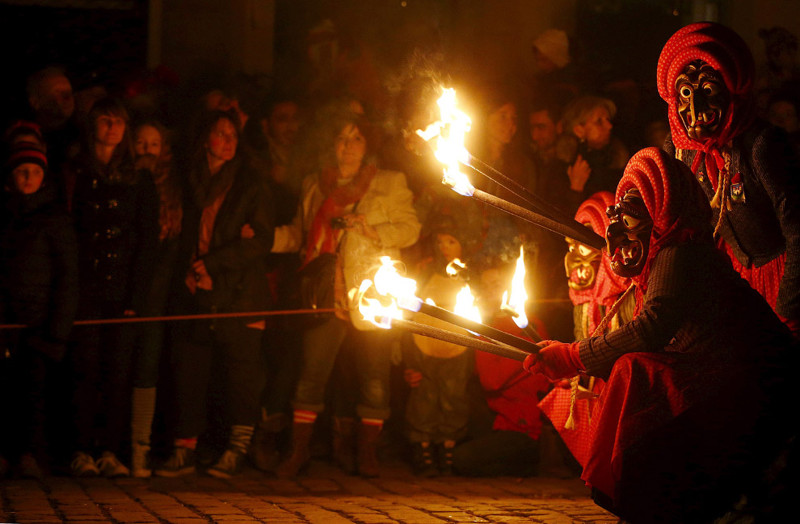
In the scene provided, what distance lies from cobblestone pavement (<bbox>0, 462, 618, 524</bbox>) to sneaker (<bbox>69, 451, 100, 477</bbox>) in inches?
4.2

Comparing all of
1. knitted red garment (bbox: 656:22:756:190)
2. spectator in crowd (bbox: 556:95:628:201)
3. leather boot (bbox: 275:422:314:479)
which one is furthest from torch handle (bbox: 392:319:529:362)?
spectator in crowd (bbox: 556:95:628:201)

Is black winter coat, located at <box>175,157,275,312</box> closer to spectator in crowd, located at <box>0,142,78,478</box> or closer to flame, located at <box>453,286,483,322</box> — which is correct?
spectator in crowd, located at <box>0,142,78,478</box>

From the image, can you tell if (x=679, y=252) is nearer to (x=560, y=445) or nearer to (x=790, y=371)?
(x=790, y=371)

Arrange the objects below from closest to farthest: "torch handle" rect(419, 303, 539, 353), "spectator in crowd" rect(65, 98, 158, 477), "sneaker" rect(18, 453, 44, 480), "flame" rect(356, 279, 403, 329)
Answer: "torch handle" rect(419, 303, 539, 353), "flame" rect(356, 279, 403, 329), "sneaker" rect(18, 453, 44, 480), "spectator in crowd" rect(65, 98, 158, 477)

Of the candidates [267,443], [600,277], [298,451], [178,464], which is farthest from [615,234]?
[178,464]

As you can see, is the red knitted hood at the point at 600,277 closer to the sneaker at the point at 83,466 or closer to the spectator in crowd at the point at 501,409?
the spectator in crowd at the point at 501,409

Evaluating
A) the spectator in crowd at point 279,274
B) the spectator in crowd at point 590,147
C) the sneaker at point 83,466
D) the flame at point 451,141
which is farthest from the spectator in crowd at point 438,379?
the flame at point 451,141

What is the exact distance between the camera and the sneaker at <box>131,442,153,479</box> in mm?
7383

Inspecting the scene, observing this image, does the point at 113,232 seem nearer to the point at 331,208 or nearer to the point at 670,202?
the point at 331,208

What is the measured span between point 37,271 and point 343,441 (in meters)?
2.35

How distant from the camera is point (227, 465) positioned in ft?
24.4

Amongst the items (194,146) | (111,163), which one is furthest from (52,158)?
(194,146)

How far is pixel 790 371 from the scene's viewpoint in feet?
14.1

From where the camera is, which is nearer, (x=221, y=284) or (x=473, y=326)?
(x=473, y=326)
